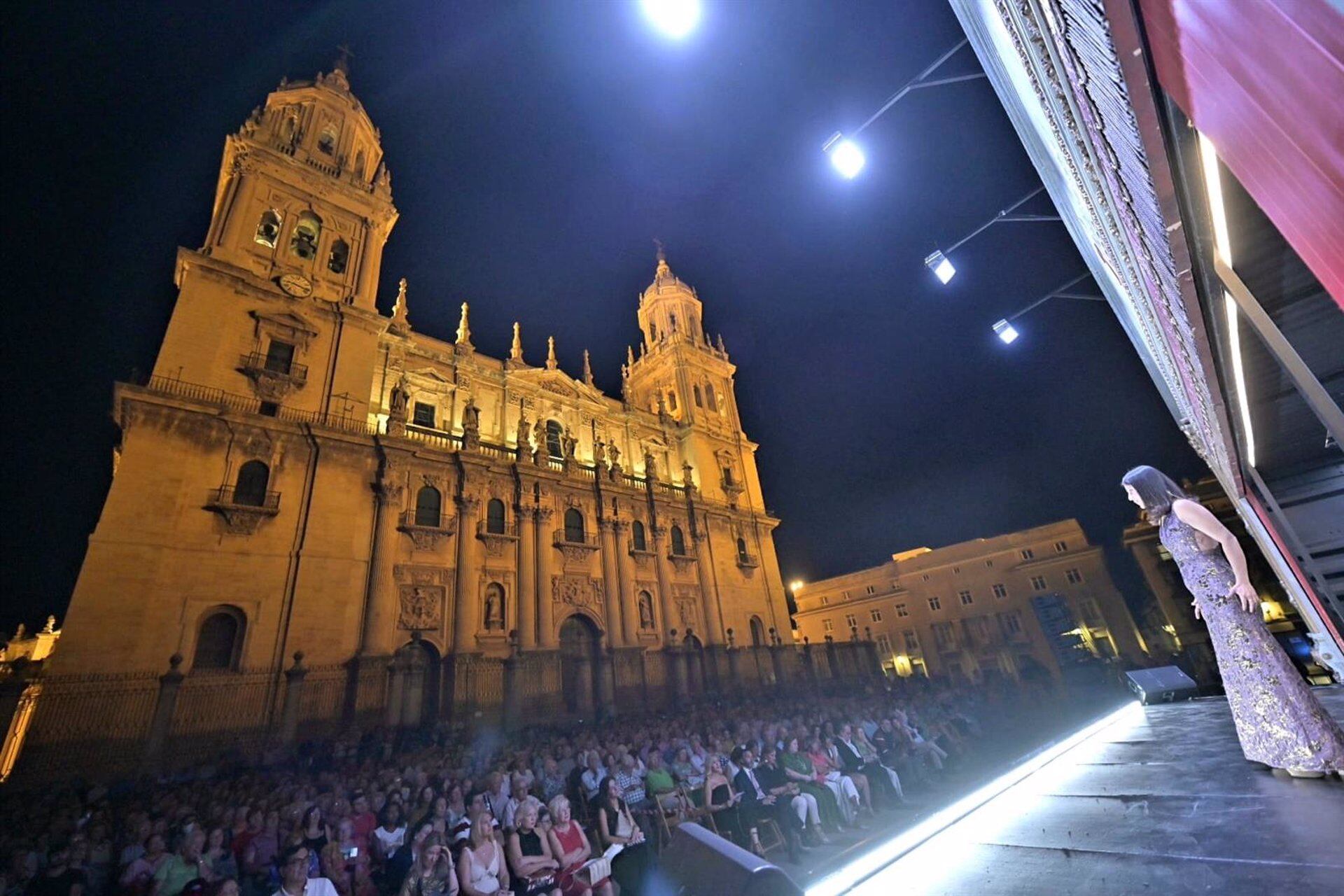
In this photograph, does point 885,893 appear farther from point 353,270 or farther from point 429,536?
point 353,270

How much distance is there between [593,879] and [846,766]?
15.8 ft

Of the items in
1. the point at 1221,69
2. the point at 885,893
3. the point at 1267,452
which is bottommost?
the point at 885,893

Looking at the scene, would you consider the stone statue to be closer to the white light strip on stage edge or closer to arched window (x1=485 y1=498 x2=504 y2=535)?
arched window (x1=485 y1=498 x2=504 y2=535)

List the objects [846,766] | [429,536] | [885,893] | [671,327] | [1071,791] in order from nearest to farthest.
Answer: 1. [885,893]
2. [1071,791]
3. [846,766]
4. [429,536]
5. [671,327]

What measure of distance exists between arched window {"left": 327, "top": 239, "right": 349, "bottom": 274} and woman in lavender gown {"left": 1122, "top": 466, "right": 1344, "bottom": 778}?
956 inches

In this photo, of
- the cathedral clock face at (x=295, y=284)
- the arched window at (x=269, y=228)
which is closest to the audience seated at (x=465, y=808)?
the cathedral clock face at (x=295, y=284)

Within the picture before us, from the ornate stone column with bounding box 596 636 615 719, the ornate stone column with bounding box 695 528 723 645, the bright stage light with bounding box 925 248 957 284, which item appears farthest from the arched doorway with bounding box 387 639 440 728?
the bright stage light with bounding box 925 248 957 284

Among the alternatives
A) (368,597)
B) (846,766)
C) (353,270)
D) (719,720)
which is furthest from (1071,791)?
(353,270)

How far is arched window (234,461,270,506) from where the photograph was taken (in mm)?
14688

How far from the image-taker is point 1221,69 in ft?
3.59

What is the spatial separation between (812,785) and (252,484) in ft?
54.2

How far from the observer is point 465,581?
692 inches

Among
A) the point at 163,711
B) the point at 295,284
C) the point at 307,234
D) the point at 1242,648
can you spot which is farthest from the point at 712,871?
the point at 307,234

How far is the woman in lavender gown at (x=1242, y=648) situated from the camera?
3473mm
